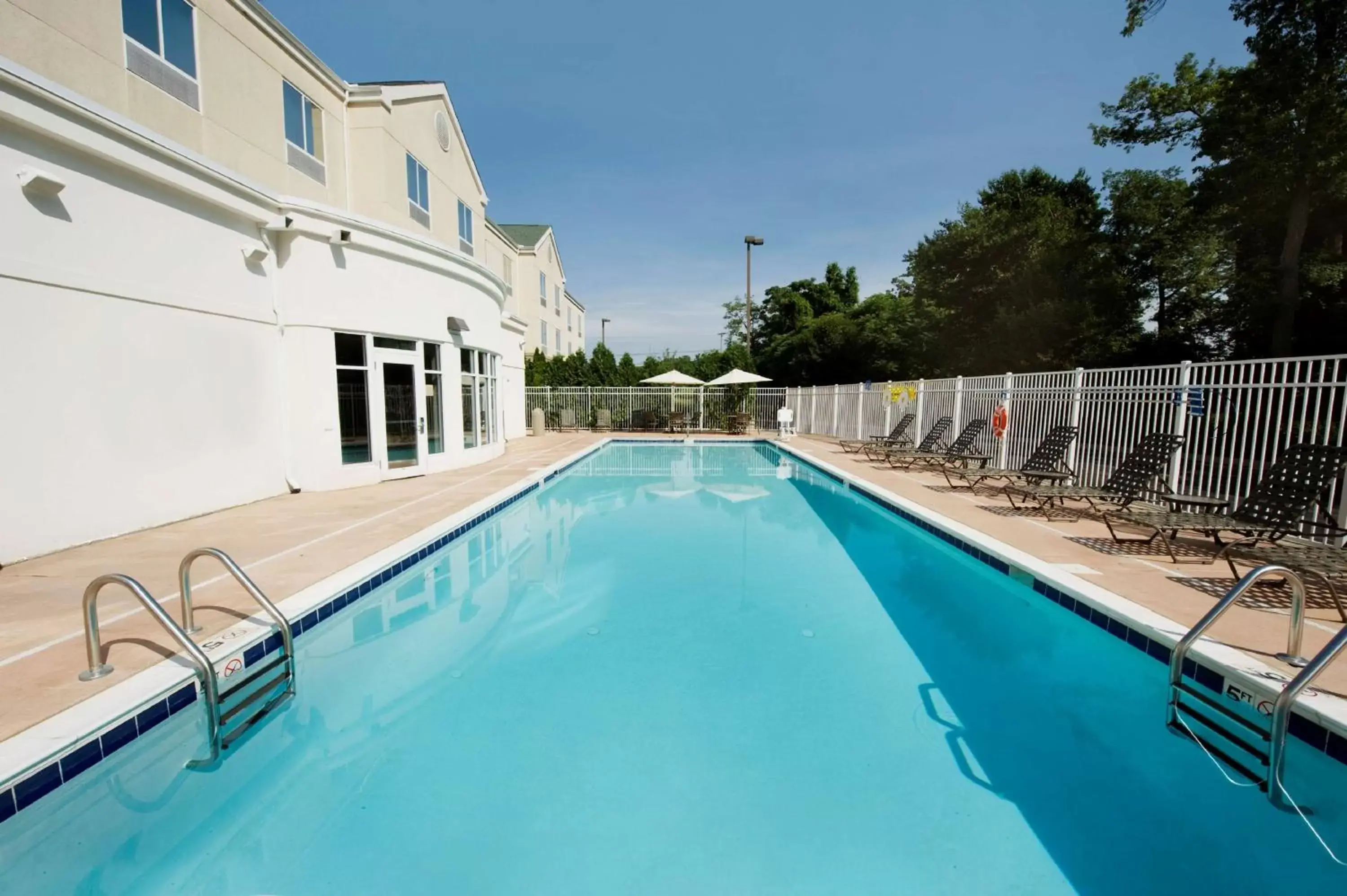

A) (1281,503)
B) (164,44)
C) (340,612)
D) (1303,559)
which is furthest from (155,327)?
(1281,503)

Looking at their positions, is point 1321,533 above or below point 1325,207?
below

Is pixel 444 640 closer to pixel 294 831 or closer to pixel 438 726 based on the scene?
pixel 438 726

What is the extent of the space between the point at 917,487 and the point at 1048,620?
5.11 m

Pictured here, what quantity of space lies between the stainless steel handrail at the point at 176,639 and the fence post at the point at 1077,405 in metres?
9.20

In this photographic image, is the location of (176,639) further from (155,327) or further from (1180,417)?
(1180,417)

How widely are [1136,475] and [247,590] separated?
309 inches

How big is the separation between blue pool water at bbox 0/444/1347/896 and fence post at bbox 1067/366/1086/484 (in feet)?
15.0

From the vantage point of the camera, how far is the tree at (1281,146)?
14656mm

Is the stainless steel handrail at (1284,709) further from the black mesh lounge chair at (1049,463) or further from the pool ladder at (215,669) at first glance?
the black mesh lounge chair at (1049,463)

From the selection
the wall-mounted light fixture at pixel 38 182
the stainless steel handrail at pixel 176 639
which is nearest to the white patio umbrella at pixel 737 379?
the wall-mounted light fixture at pixel 38 182

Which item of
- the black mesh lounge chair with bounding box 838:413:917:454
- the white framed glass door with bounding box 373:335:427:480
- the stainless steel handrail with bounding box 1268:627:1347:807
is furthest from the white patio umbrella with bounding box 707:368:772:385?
the stainless steel handrail with bounding box 1268:627:1347:807

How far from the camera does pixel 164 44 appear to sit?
7887mm

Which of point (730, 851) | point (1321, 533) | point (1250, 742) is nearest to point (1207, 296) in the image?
point (1321, 533)

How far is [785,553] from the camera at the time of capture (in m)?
6.70
